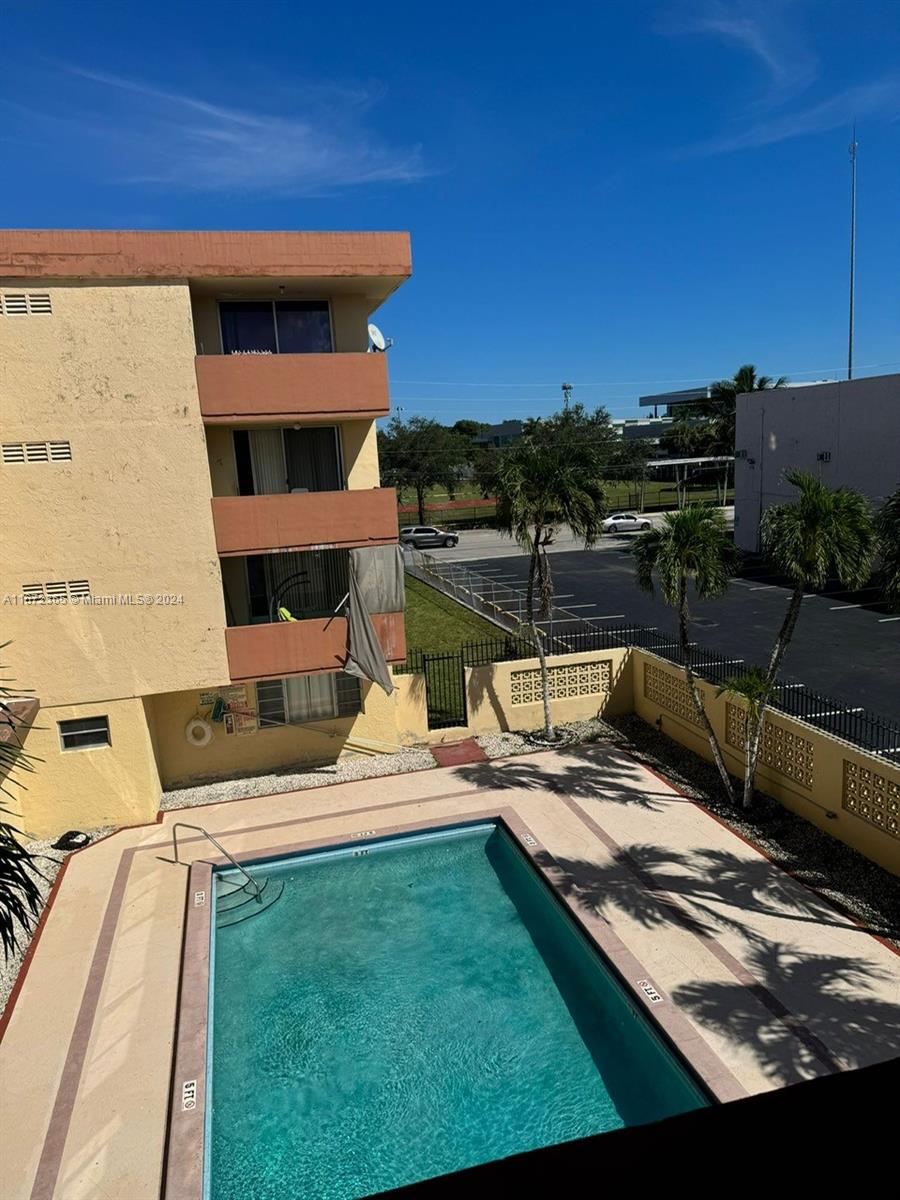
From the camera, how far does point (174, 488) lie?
14.2 metres

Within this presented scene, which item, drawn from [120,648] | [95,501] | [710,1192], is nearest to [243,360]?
[95,501]

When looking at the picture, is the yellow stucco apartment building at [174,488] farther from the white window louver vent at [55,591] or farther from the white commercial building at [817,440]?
the white commercial building at [817,440]

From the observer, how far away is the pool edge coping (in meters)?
7.75

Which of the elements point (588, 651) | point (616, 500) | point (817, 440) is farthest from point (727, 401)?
point (588, 651)

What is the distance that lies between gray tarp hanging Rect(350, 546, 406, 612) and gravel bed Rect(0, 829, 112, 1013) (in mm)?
6716

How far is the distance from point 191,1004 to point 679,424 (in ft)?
225

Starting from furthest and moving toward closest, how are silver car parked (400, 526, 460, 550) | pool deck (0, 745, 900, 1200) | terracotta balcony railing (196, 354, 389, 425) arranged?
silver car parked (400, 526, 460, 550), terracotta balcony railing (196, 354, 389, 425), pool deck (0, 745, 900, 1200)

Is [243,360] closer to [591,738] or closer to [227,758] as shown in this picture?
[227,758]

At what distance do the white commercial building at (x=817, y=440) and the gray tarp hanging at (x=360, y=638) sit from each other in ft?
66.9

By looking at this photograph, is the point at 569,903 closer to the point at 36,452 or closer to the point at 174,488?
the point at 174,488

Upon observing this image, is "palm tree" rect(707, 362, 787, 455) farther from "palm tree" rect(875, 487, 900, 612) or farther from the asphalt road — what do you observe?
"palm tree" rect(875, 487, 900, 612)

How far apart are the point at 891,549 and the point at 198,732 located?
43.5 feet

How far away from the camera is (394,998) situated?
1010 cm

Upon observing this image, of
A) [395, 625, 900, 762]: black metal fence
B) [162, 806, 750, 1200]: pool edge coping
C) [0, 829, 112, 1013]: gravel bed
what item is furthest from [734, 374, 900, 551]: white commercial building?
[0, 829, 112, 1013]: gravel bed
